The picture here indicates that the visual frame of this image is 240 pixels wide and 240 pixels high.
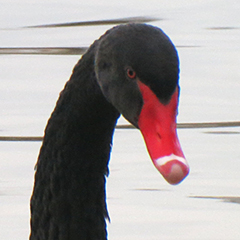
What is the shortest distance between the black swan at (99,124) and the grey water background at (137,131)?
0.80m

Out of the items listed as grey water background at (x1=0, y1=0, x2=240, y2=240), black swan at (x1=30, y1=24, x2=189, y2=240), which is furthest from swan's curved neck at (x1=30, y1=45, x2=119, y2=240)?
grey water background at (x1=0, y1=0, x2=240, y2=240)

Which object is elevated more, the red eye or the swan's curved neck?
the red eye

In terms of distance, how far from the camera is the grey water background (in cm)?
450

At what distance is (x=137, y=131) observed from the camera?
539 cm

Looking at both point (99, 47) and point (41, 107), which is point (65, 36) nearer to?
point (41, 107)

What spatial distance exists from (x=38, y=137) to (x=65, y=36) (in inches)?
70.3

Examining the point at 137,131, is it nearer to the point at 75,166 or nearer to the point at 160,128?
the point at 75,166

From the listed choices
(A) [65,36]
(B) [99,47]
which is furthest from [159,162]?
(A) [65,36]

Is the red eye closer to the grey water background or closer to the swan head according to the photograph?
the swan head

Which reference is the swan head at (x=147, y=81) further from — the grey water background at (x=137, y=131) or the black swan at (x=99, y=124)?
the grey water background at (x=137, y=131)

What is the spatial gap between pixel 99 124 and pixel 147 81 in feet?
1.54

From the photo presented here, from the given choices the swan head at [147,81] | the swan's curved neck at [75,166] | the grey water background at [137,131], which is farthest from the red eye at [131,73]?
the grey water background at [137,131]

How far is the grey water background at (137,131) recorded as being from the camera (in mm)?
4504

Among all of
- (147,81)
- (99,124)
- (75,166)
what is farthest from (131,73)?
(75,166)
